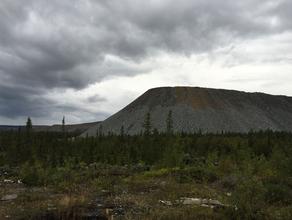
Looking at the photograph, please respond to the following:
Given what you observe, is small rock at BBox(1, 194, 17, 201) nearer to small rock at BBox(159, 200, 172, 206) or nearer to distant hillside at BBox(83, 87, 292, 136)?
small rock at BBox(159, 200, 172, 206)

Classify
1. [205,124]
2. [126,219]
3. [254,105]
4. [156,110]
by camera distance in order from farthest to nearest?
[254,105], [156,110], [205,124], [126,219]

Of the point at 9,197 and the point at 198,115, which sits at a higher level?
the point at 198,115

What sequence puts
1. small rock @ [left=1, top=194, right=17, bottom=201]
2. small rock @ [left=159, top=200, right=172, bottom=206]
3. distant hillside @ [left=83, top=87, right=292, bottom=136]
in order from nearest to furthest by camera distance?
small rock @ [left=159, top=200, right=172, bottom=206] < small rock @ [left=1, top=194, right=17, bottom=201] < distant hillside @ [left=83, top=87, right=292, bottom=136]

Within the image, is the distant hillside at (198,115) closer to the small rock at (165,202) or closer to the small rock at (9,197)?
the small rock at (9,197)

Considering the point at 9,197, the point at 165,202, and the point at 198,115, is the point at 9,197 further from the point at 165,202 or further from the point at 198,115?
the point at 198,115

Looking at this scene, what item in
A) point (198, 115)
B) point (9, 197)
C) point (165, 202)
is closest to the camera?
point (165, 202)

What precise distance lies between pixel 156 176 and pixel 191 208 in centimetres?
1242

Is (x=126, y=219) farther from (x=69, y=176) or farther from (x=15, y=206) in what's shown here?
(x=69, y=176)

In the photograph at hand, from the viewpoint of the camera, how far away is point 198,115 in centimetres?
17150

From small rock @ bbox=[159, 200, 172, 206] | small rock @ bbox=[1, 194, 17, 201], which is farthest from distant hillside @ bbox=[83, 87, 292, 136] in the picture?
small rock @ bbox=[159, 200, 172, 206]

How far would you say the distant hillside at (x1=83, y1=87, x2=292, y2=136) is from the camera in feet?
525

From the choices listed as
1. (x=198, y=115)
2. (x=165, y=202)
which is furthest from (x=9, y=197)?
(x=198, y=115)

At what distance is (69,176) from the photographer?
2392 centimetres

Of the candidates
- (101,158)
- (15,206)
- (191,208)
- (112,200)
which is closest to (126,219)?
(191,208)
